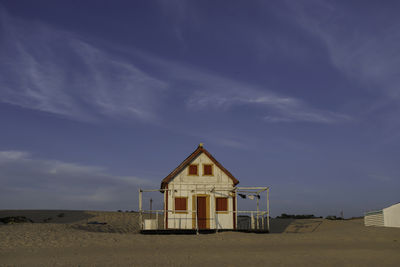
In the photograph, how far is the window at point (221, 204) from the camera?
2808cm

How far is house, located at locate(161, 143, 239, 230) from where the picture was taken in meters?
27.7

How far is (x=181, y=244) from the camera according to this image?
21.0 m

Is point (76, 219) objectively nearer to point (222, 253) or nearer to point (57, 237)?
point (57, 237)

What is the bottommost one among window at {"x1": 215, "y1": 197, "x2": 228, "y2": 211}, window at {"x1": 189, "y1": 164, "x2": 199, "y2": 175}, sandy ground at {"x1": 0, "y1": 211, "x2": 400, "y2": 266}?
sandy ground at {"x1": 0, "y1": 211, "x2": 400, "y2": 266}

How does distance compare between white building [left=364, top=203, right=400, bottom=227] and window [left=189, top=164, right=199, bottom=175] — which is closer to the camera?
window [left=189, top=164, right=199, bottom=175]

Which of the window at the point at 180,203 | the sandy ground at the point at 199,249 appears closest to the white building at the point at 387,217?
the sandy ground at the point at 199,249

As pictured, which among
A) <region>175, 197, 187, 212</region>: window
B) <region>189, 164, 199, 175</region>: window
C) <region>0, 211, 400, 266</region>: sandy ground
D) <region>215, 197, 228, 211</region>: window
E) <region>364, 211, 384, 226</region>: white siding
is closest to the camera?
<region>0, 211, 400, 266</region>: sandy ground

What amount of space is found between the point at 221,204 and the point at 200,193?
1757mm

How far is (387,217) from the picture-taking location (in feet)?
108

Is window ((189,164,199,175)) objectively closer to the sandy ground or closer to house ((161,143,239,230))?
house ((161,143,239,230))

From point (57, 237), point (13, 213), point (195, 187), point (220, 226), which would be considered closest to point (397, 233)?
point (220, 226)


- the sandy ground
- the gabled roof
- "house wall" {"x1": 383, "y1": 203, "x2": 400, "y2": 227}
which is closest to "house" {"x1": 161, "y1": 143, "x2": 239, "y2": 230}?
the gabled roof

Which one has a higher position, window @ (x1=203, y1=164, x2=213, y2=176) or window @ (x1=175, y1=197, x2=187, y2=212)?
window @ (x1=203, y1=164, x2=213, y2=176)

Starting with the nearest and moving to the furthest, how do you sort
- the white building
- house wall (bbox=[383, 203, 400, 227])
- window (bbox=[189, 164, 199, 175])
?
window (bbox=[189, 164, 199, 175]) → house wall (bbox=[383, 203, 400, 227]) → the white building
